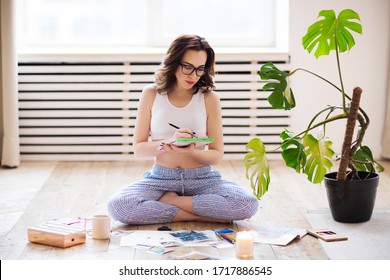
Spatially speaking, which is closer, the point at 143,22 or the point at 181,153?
the point at 181,153

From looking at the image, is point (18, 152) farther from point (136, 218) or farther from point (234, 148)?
point (136, 218)

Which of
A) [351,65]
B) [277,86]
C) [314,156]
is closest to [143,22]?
[351,65]

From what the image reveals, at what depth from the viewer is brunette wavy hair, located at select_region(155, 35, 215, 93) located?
2971 millimetres

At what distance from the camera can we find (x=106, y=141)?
479 centimetres

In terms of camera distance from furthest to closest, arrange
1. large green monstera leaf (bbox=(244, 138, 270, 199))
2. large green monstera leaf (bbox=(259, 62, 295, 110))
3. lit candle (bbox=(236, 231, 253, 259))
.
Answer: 1. large green monstera leaf (bbox=(259, 62, 295, 110))
2. large green monstera leaf (bbox=(244, 138, 270, 199))
3. lit candle (bbox=(236, 231, 253, 259))

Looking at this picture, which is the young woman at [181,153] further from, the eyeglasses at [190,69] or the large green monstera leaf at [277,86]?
the large green monstera leaf at [277,86]

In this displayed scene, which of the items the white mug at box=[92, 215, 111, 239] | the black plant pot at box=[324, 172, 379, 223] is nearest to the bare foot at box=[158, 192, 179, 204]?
the white mug at box=[92, 215, 111, 239]

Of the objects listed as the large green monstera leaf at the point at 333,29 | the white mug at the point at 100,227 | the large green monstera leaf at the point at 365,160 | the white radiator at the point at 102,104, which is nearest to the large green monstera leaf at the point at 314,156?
the large green monstera leaf at the point at 365,160

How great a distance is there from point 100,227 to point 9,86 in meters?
2.00

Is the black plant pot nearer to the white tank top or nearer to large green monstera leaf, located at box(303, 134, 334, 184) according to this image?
large green monstera leaf, located at box(303, 134, 334, 184)

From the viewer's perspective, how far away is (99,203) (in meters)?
3.49

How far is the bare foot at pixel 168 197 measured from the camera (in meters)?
3.06

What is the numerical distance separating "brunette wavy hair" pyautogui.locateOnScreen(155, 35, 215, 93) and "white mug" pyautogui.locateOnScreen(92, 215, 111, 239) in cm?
67

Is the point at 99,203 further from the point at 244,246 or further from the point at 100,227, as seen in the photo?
the point at 244,246
